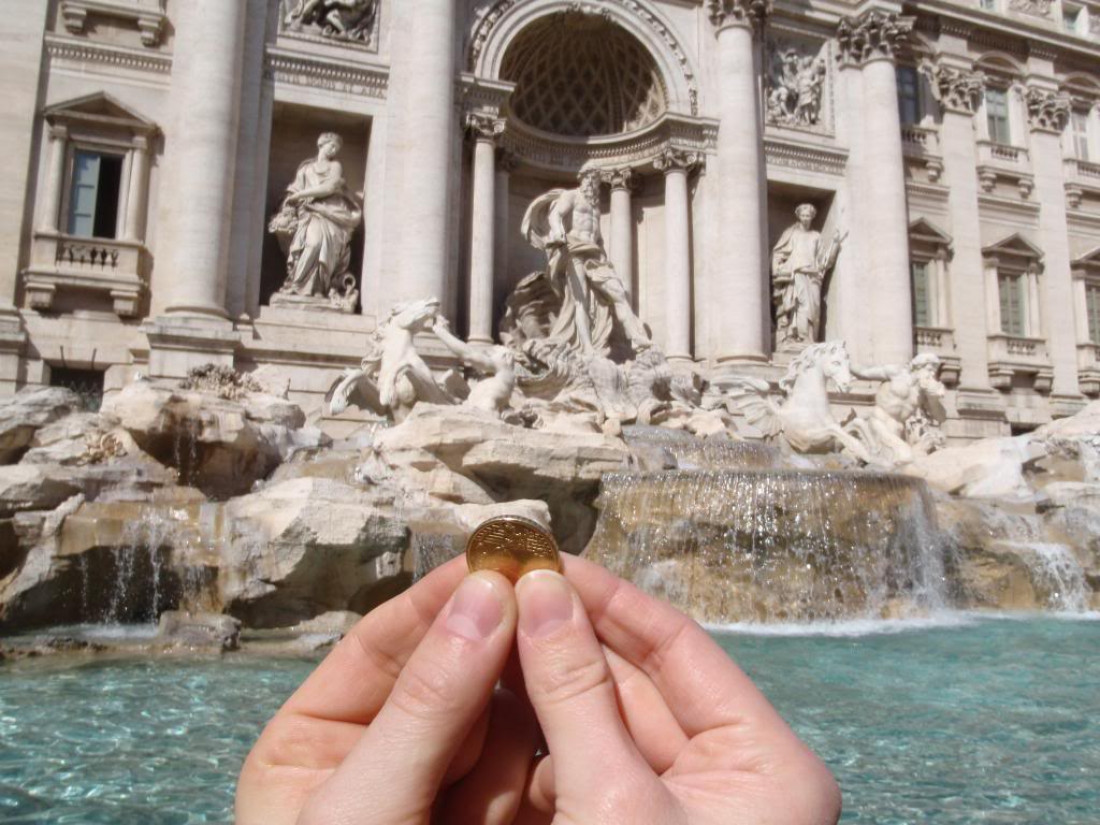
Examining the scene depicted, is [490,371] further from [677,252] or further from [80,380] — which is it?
[677,252]

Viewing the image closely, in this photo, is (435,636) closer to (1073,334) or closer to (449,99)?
(449,99)

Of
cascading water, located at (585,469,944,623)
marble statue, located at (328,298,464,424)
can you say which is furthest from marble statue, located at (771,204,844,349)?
cascading water, located at (585,469,944,623)

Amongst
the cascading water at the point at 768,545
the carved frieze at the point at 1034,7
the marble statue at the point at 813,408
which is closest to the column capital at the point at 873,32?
the carved frieze at the point at 1034,7

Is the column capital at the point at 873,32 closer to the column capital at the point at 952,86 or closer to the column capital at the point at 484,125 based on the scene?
the column capital at the point at 952,86

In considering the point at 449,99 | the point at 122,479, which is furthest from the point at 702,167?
the point at 122,479

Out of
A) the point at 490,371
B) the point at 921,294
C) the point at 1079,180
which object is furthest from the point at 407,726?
the point at 1079,180
